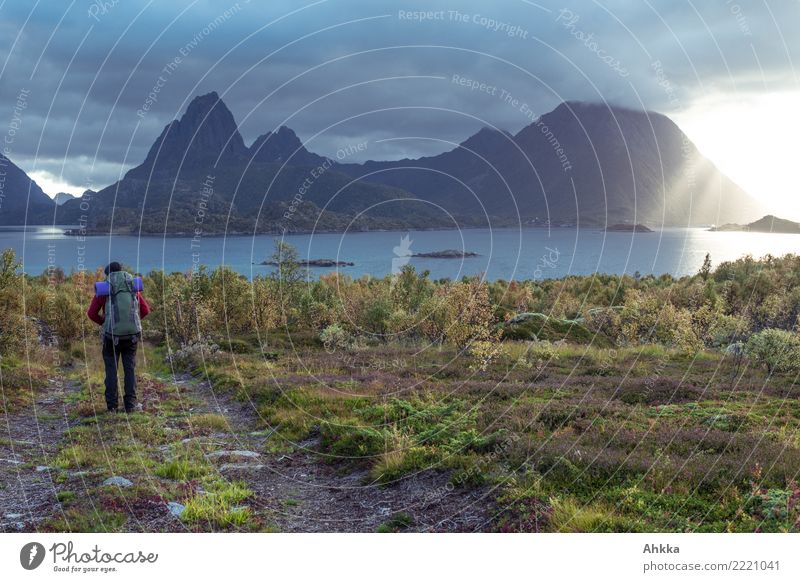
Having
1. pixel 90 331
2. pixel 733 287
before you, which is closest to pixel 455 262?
pixel 733 287

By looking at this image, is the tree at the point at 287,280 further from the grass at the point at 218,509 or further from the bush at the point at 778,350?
the grass at the point at 218,509

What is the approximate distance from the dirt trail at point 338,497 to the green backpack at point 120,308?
4666 mm

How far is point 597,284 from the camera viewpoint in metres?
69.2

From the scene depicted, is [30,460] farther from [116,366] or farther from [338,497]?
[338,497]

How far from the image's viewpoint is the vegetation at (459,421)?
9000mm

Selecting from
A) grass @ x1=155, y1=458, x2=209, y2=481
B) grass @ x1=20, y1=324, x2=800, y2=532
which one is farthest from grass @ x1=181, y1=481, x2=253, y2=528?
grass @ x1=155, y1=458, x2=209, y2=481

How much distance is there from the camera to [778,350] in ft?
74.5

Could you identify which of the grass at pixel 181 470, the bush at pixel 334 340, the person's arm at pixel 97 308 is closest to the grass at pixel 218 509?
the grass at pixel 181 470

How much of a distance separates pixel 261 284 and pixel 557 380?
3025 cm

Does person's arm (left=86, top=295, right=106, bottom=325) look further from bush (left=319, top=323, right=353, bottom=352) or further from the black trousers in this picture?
bush (left=319, top=323, right=353, bottom=352)

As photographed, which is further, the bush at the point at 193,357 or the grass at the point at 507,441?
the bush at the point at 193,357

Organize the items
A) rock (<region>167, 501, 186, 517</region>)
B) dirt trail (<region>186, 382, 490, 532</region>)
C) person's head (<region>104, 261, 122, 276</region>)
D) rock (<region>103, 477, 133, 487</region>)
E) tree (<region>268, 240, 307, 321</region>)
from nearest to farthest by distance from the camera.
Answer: rock (<region>167, 501, 186, 517</region>) < dirt trail (<region>186, 382, 490, 532</region>) < rock (<region>103, 477, 133, 487</region>) < person's head (<region>104, 261, 122, 276</region>) < tree (<region>268, 240, 307, 321</region>)

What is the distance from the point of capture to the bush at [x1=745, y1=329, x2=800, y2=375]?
73.4 ft
